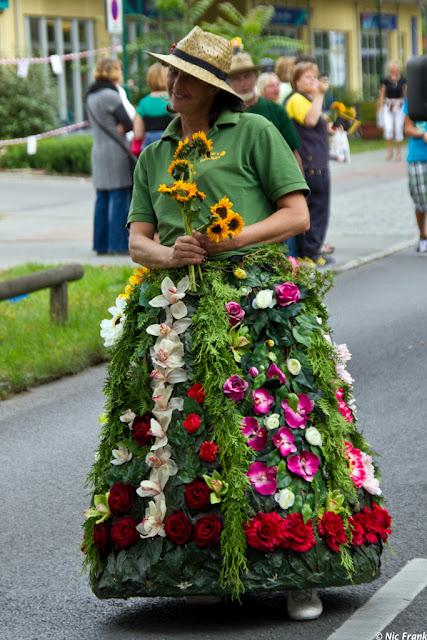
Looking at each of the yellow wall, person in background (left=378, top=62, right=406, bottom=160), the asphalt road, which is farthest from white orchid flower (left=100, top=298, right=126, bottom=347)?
the yellow wall

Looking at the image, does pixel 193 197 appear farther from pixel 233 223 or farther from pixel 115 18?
pixel 115 18

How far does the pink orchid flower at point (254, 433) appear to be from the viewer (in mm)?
5008

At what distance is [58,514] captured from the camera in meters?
6.80

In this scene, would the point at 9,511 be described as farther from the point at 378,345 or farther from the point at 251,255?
the point at 378,345

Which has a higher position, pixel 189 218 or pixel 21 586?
pixel 189 218

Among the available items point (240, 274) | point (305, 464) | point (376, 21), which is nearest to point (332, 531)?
point (305, 464)

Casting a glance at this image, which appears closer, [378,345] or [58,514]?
[58,514]

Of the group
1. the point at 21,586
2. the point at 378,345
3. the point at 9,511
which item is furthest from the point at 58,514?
the point at 378,345

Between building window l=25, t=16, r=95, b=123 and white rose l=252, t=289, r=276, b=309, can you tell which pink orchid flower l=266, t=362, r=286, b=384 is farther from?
building window l=25, t=16, r=95, b=123

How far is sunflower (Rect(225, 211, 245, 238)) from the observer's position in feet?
16.6

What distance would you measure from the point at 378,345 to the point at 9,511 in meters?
4.62

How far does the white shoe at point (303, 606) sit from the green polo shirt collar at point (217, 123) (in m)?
1.54

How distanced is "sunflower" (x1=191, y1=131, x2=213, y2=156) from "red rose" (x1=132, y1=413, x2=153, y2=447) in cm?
87

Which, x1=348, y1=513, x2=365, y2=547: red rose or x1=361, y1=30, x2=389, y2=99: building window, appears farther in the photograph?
x1=361, y1=30, x2=389, y2=99: building window
